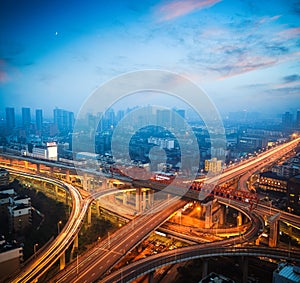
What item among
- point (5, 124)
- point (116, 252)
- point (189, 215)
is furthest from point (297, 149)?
point (5, 124)

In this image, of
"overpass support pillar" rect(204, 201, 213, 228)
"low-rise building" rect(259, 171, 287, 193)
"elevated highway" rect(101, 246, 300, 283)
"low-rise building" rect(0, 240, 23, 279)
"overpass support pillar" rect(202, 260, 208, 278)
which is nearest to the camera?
"elevated highway" rect(101, 246, 300, 283)

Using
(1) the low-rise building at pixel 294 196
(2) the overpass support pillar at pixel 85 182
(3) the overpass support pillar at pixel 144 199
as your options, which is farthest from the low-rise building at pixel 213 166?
(2) the overpass support pillar at pixel 85 182

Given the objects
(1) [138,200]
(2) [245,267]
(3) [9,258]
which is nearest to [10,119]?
(1) [138,200]

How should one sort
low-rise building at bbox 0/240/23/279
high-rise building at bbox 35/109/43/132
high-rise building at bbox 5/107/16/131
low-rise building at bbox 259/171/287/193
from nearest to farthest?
1. low-rise building at bbox 0/240/23/279
2. low-rise building at bbox 259/171/287/193
3. high-rise building at bbox 5/107/16/131
4. high-rise building at bbox 35/109/43/132

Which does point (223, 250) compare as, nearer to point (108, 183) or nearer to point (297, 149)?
point (108, 183)

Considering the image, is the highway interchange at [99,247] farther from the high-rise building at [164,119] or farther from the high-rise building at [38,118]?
the high-rise building at [38,118]

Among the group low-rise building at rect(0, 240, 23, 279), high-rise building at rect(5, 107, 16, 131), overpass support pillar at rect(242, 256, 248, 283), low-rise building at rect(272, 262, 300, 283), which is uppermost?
high-rise building at rect(5, 107, 16, 131)

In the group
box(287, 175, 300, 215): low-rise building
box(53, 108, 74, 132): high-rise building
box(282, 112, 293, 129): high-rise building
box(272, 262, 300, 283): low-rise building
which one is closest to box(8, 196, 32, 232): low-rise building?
box(272, 262, 300, 283): low-rise building

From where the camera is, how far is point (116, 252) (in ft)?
9.73

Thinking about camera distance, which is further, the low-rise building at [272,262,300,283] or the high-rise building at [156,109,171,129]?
the high-rise building at [156,109,171,129]

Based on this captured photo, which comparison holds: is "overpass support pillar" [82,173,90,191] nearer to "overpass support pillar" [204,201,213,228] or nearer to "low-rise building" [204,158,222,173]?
"overpass support pillar" [204,201,213,228]

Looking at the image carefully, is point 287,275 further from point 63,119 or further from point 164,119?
point 63,119

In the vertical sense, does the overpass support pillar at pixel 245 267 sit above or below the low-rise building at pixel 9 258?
below

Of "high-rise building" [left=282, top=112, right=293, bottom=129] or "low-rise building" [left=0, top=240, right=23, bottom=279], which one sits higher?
"high-rise building" [left=282, top=112, right=293, bottom=129]
